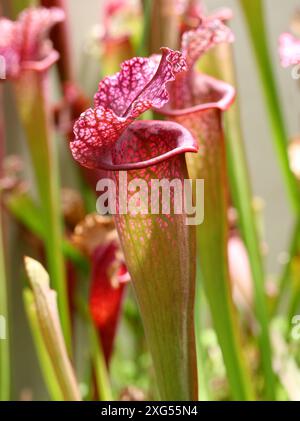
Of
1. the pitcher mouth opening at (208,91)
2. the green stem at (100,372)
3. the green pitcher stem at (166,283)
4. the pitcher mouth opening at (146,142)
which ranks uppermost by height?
the pitcher mouth opening at (208,91)

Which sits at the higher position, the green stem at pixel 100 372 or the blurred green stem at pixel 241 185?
the blurred green stem at pixel 241 185

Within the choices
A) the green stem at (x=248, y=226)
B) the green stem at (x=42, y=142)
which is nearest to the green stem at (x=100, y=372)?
the green stem at (x=42, y=142)

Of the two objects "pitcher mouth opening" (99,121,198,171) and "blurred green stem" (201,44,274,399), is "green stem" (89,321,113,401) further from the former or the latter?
"pitcher mouth opening" (99,121,198,171)

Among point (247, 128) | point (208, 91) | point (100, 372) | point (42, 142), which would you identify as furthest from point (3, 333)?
point (247, 128)

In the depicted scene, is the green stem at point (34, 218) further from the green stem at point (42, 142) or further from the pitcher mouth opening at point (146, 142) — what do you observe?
the pitcher mouth opening at point (146, 142)

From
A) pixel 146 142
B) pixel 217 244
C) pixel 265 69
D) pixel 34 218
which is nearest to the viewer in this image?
pixel 146 142

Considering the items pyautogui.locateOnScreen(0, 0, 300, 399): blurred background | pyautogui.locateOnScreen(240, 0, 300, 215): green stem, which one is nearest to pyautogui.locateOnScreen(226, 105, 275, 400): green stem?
pyautogui.locateOnScreen(240, 0, 300, 215): green stem

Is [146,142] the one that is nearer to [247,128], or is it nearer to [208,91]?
[208,91]

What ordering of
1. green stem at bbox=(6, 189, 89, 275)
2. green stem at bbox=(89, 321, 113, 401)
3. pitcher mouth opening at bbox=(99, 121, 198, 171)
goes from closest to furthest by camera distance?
pitcher mouth opening at bbox=(99, 121, 198, 171)
green stem at bbox=(89, 321, 113, 401)
green stem at bbox=(6, 189, 89, 275)

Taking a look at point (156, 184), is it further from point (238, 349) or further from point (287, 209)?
point (287, 209)
